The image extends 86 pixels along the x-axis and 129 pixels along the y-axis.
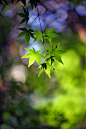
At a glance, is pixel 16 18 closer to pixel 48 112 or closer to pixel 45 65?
pixel 48 112

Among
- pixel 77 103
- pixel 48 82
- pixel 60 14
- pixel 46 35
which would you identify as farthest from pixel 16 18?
pixel 46 35

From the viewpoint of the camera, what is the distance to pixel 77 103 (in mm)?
2195

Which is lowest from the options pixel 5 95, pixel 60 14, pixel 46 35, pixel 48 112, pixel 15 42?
pixel 48 112

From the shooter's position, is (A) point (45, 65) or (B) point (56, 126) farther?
(B) point (56, 126)

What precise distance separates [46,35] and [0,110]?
94.3 inches

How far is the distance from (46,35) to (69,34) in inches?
85.6

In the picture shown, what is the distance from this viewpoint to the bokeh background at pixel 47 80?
2.20 metres

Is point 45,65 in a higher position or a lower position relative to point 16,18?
lower

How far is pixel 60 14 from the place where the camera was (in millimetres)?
2625

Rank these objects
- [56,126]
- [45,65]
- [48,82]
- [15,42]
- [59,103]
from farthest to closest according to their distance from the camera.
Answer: [15,42]
[48,82]
[56,126]
[59,103]
[45,65]

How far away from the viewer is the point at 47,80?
248cm

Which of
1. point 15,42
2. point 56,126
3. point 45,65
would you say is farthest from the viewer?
point 15,42

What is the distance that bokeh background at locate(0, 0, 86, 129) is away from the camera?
2199 mm

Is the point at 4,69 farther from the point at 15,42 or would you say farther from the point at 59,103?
the point at 59,103
